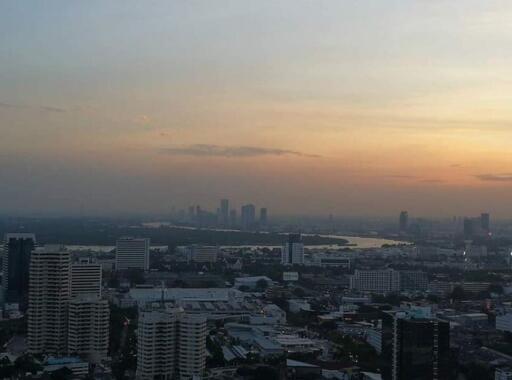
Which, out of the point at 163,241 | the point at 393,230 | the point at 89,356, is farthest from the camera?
the point at 393,230

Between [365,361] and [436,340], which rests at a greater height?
[436,340]

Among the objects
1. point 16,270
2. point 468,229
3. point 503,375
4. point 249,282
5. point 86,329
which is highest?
point 468,229

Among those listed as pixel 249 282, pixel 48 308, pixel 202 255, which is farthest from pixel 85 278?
pixel 202 255

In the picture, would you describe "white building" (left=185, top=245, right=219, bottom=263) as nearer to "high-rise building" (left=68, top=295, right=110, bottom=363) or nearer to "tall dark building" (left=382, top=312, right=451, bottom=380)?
"high-rise building" (left=68, top=295, right=110, bottom=363)

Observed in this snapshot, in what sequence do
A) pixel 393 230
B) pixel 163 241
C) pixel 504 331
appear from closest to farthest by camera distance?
pixel 504 331
pixel 163 241
pixel 393 230

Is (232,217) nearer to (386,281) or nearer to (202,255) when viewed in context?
(202,255)

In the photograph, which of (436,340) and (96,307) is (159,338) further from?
(436,340)

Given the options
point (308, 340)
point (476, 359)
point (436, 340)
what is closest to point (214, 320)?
point (308, 340)
